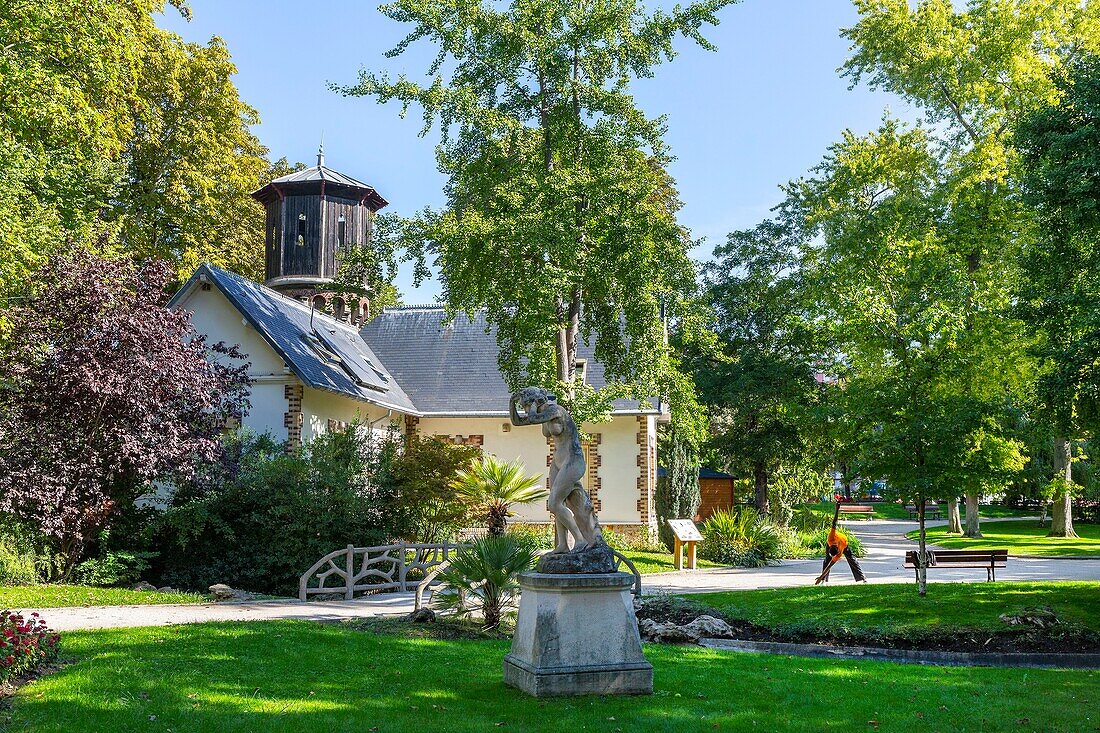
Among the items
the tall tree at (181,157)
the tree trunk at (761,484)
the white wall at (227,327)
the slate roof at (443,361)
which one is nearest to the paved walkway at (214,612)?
the white wall at (227,327)

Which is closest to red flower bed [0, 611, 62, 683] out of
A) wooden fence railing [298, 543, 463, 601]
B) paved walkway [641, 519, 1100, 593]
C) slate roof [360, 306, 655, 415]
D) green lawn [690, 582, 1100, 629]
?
wooden fence railing [298, 543, 463, 601]

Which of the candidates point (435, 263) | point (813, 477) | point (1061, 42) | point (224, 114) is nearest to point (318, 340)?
point (435, 263)

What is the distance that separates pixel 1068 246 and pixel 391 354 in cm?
2118

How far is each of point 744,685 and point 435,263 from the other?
41.0 ft

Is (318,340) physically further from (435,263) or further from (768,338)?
(768,338)

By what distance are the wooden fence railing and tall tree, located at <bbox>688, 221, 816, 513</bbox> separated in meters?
16.8

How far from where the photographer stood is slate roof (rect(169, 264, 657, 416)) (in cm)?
2211

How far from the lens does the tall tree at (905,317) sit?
1386 centimetres

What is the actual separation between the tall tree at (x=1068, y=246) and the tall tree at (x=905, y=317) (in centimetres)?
130

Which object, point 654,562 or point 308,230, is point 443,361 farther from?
point 654,562

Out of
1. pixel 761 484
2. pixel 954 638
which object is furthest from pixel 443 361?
pixel 954 638

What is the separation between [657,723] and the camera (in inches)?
269

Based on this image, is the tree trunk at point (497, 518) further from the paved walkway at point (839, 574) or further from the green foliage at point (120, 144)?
the green foliage at point (120, 144)

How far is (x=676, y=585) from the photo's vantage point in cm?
1767
